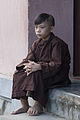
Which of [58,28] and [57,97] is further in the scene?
[58,28]

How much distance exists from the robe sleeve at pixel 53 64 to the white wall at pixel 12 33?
1.00 meters

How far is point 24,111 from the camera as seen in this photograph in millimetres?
5020

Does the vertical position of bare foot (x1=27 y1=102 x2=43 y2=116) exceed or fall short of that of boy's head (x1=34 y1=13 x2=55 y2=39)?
it falls short

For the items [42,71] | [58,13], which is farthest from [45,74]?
[58,13]

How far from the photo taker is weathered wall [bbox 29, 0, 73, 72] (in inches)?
228

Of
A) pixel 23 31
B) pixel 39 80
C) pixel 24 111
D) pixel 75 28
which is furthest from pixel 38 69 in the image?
pixel 75 28

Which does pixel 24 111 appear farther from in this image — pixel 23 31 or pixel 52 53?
pixel 23 31

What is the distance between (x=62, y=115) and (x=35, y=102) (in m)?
0.37

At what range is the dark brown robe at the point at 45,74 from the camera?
4.76 metres

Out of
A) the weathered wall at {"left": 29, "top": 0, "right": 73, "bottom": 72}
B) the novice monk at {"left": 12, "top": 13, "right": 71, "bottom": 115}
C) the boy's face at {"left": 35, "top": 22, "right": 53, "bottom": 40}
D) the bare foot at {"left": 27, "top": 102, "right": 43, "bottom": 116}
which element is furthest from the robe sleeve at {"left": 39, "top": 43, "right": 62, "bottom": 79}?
the weathered wall at {"left": 29, "top": 0, "right": 73, "bottom": 72}

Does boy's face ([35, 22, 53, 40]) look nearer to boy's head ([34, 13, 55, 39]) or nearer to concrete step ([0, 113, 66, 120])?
boy's head ([34, 13, 55, 39])

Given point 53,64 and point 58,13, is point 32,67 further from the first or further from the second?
point 58,13

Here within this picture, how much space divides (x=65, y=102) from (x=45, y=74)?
405mm

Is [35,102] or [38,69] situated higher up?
[38,69]
